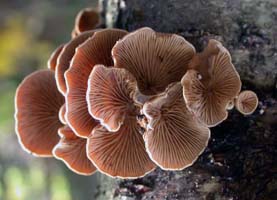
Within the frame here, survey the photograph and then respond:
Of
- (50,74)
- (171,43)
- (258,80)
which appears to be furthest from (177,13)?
(50,74)

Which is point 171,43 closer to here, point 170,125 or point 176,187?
point 170,125

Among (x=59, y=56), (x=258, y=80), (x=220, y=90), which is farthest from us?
(x=59, y=56)

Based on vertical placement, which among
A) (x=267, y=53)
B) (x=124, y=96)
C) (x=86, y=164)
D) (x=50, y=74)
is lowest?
(x=86, y=164)

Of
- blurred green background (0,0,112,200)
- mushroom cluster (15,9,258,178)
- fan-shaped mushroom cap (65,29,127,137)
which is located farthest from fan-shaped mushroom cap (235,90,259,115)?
blurred green background (0,0,112,200)

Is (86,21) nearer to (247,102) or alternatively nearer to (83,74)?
(83,74)

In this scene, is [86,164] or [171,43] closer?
[171,43]

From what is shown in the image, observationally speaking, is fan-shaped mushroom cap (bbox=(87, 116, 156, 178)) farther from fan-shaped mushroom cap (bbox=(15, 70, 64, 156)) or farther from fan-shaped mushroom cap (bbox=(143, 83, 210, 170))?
fan-shaped mushroom cap (bbox=(15, 70, 64, 156))

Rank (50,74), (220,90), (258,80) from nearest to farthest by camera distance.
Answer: (220,90)
(258,80)
(50,74)
